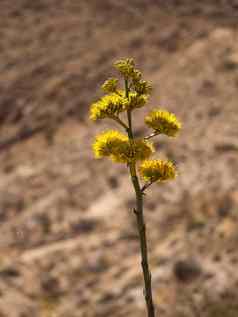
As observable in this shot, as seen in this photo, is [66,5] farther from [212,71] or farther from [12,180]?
[12,180]

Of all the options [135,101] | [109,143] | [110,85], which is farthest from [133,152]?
[110,85]

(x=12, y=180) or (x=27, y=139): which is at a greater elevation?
(x=27, y=139)

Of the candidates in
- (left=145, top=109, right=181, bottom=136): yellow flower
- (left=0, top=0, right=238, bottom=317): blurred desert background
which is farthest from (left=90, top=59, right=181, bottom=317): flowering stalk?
(left=0, top=0, right=238, bottom=317): blurred desert background

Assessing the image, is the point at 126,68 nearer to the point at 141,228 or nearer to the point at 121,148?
the point at 121,148

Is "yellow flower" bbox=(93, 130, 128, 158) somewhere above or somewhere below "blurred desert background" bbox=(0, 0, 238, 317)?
below

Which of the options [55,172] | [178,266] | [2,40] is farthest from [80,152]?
[2,40]

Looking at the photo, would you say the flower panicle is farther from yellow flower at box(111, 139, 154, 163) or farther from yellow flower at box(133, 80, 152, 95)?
yellow flower at box(111, 139, 154, 163)

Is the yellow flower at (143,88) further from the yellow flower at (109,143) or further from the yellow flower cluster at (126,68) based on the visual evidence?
the yellow flower at (109,143)
